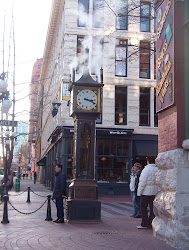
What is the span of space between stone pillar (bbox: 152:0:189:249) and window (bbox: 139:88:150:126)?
1786cm

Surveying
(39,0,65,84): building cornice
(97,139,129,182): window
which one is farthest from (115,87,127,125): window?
(39,0,65,84): building cornice

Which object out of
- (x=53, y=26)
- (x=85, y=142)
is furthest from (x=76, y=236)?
(x=53, y=26)

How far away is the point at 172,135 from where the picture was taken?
705 centimetres

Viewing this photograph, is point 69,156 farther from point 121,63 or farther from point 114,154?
point 121,63

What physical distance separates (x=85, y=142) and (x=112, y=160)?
1377 centimetres

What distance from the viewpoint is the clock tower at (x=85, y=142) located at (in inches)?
414

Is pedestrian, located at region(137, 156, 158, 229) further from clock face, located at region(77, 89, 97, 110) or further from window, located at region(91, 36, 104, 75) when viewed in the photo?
window, located at region(91, 36, 104, 75)

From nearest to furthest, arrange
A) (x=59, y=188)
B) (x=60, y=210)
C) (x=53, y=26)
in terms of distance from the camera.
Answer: (x=60, y=210) → (x=59, y=188) → (x=53, y=26)

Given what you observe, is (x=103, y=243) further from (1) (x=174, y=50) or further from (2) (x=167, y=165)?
(1) (x=174, y=50)

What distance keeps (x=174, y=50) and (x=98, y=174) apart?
59.3 feet

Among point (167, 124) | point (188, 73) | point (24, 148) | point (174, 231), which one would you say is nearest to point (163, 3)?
point (188, 73)

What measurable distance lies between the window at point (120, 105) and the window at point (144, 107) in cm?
116

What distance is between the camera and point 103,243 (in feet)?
23.4

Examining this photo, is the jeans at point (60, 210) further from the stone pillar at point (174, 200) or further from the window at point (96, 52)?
the window at point (96, 52)
